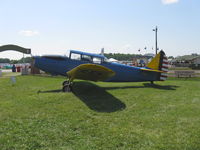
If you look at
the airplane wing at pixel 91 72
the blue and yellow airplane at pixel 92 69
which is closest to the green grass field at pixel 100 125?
the airplane wing at pixel 91 72

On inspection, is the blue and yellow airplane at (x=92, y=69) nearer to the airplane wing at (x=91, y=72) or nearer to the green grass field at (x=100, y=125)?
the airplane wing at (x=91, y=72)

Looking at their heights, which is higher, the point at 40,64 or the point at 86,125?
the point at 40,64

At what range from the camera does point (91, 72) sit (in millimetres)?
7254

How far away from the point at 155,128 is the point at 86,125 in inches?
64.3

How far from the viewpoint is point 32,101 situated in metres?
6.25

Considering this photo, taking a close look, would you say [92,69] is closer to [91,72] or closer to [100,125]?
[91,72]

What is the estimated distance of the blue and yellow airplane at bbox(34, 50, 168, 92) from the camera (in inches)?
287

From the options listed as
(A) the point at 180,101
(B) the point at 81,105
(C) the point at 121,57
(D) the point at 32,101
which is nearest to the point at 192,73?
(A) the point at 180,101

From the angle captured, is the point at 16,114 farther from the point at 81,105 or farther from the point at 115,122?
the point at 115,122

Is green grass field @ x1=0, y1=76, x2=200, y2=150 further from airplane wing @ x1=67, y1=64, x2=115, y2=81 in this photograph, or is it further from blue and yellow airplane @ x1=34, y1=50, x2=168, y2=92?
blue and yellow airplane @ x1=34, y1=50, x2=168, y2=92

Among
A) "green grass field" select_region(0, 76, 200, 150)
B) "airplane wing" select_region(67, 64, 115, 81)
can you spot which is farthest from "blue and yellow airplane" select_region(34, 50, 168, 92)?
"green grass field" select_region(0, 76, 200, 150)

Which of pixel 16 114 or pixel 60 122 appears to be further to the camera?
pixel 16 114

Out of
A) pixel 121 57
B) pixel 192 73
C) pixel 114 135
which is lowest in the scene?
pixel 114 135

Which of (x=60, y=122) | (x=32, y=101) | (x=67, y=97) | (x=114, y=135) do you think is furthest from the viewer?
(x=67, y=97)
